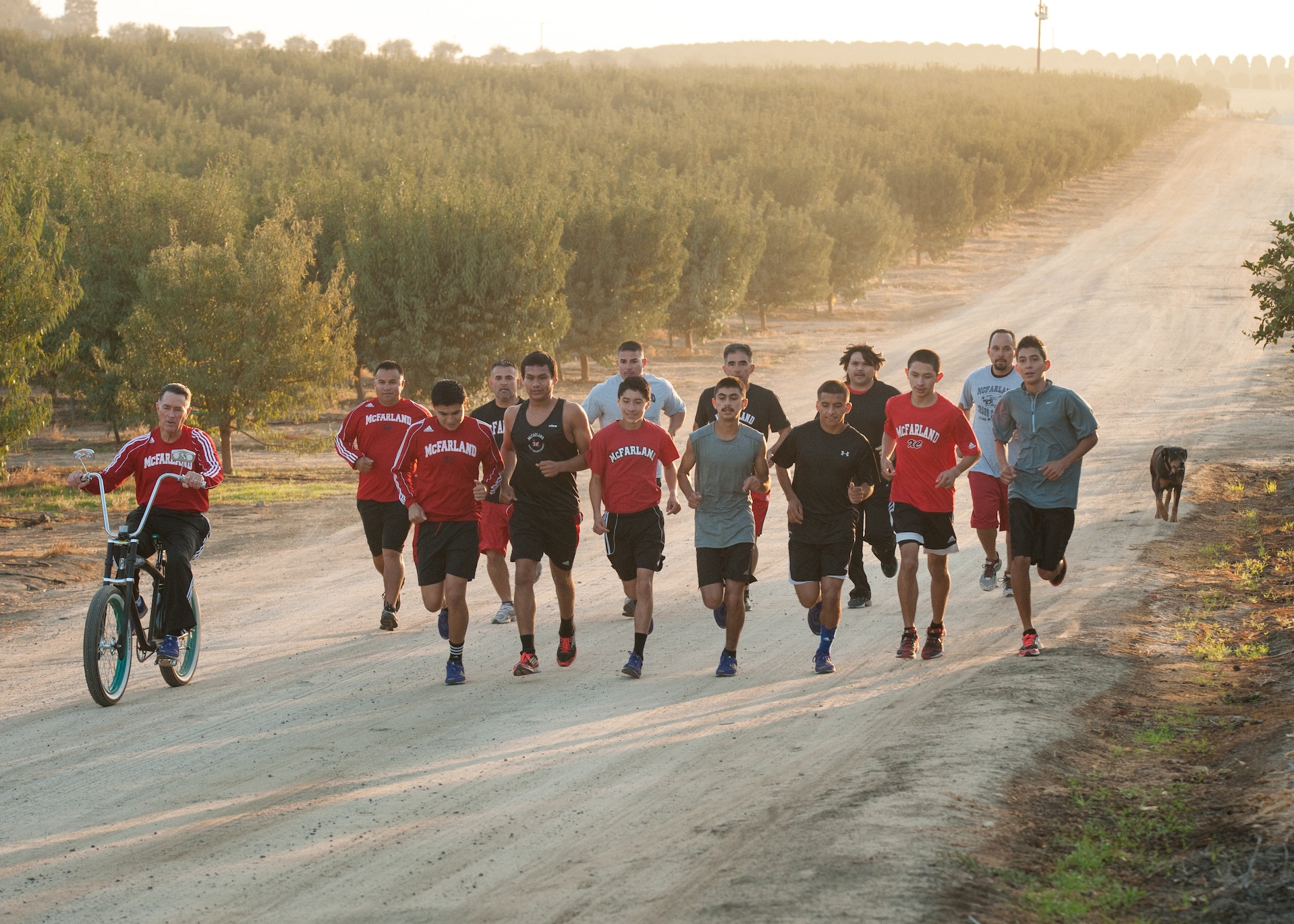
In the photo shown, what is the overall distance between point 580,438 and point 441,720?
2.32 m

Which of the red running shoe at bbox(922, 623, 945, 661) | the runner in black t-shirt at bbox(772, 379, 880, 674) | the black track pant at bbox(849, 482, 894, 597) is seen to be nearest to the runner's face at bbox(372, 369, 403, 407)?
the runner in black t-shirt at bbox(772, 379, 880, 674)

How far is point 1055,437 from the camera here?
9.11m

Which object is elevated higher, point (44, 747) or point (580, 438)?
point (580, 438)

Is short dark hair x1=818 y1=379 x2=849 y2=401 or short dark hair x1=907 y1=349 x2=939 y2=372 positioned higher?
short dark hair x1=907 y1=349 x2=939 y2=372

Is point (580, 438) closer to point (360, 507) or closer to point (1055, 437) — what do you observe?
point (360, 507)

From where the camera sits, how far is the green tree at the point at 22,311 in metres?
15.3

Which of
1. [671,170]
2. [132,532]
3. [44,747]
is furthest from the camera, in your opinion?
[671,170]

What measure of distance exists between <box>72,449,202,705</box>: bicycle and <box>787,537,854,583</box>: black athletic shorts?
433 centimetres

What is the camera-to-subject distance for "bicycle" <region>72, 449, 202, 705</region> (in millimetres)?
8180

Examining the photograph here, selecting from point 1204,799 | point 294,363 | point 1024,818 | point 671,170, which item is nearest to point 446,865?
point 1024,818

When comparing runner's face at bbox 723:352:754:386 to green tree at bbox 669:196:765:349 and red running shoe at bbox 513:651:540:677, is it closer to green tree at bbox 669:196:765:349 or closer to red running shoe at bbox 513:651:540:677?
red running shoe at bbox 513:651:540:677

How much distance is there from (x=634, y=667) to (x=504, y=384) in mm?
2711

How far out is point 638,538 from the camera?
9016mm

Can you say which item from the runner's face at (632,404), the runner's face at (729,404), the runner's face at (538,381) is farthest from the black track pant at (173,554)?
the runner's face at (729,404)
